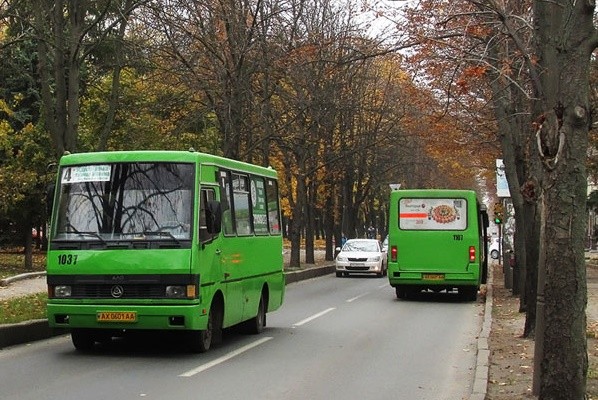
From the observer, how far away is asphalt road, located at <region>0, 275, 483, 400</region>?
9.88m

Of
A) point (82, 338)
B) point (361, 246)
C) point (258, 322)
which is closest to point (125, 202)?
point (82, 338)

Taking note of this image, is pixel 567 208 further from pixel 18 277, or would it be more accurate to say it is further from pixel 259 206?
pixel 18 277

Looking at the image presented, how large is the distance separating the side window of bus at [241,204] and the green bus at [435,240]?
10.7 metres

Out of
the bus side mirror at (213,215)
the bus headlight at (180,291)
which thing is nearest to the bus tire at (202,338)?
the bus headlight at (180,291)

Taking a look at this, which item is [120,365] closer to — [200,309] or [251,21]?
[200,309]

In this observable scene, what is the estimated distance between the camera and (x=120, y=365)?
11.6 m

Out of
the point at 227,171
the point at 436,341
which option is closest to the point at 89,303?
the point at 227,171

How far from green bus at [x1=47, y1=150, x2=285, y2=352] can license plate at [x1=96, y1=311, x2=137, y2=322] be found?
0.04ft

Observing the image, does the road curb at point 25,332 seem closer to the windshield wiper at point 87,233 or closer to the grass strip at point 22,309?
the grass strip at point 22,309

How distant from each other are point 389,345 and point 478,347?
1.53 metres

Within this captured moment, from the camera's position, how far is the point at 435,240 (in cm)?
2477

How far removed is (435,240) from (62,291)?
14.4 m

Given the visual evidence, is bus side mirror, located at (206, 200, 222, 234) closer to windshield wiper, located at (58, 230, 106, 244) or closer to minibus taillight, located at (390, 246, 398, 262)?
windshield wiper, located at (58, 230, 106, 244)

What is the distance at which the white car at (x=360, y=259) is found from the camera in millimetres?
38594
